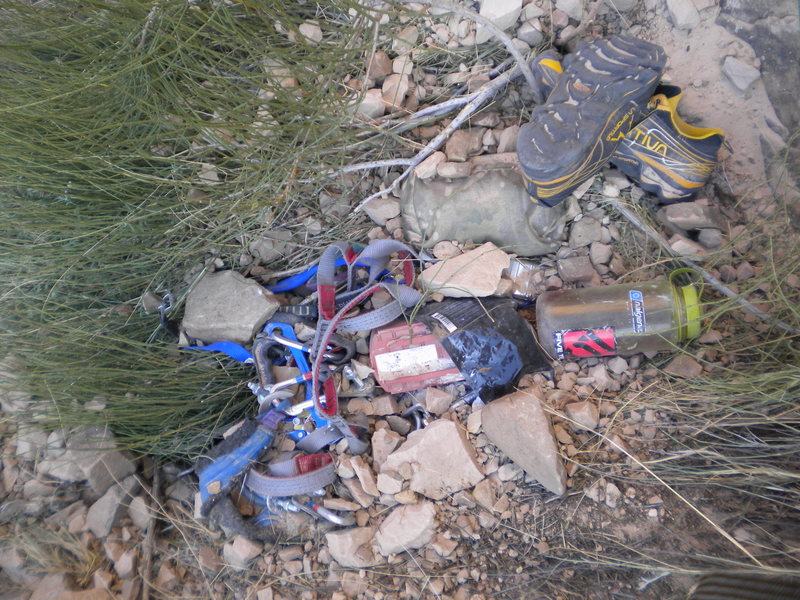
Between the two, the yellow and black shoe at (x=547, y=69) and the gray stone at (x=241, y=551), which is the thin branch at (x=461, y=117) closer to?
the yellow and black shoe at (x=547, y=69)

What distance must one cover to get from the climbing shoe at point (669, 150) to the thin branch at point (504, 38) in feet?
1.16

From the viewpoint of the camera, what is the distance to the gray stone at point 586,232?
1742 millimetres

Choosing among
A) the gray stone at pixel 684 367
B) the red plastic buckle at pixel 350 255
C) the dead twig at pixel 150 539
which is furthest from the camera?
the red plastic buckle at pixel 350 255

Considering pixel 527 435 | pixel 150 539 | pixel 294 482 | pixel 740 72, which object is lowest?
pixel 150 539

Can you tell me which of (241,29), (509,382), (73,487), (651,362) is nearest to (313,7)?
(241,29)

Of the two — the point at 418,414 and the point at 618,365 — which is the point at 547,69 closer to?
the point at 618,365

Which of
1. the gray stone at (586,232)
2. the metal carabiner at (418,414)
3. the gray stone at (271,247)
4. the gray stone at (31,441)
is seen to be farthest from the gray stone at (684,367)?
the gray stone at (31,441)

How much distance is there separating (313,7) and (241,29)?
0.32 metres

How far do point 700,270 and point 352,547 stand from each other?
1.33 m

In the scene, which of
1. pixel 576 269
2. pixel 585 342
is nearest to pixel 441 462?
pixel 585 342

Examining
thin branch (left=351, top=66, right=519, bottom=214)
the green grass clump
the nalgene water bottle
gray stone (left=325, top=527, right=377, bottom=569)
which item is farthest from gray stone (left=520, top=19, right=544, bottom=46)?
gray stone (left=325, top=527, right=377, bottom=569)

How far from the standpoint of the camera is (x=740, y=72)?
5.45 feet

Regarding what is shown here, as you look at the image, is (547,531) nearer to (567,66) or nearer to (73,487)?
(567,66)

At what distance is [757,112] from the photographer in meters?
1.67
